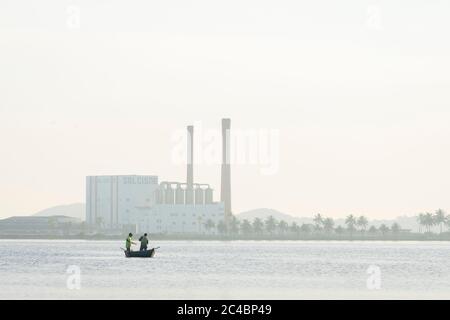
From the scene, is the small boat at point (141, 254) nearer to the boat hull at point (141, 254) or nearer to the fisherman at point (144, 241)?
the boat hull at point (141, 254)

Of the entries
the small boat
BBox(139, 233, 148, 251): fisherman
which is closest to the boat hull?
the small boat

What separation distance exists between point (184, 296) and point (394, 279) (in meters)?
30.6

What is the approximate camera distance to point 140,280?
8875cm

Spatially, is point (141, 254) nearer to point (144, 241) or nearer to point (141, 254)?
point (141, 254)

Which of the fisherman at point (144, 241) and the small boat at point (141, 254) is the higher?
the fisherman at point (144, 241)

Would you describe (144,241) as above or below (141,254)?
above

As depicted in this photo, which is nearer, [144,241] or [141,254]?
[144,241]

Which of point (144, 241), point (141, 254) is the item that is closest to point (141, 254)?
point (141, 254)

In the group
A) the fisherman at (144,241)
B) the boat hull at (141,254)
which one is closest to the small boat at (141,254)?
the boat hull at (141,254)

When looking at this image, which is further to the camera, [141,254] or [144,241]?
[141,254]

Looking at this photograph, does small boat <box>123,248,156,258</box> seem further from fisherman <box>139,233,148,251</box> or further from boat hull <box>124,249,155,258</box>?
fisherman <box>139,233,148,251</box>
